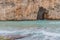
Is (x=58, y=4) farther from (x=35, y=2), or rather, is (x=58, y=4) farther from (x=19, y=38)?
(x=19, y=38)

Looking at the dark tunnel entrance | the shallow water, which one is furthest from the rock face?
the shallow water

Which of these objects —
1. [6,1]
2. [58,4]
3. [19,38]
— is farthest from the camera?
[58,4]

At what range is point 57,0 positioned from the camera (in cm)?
423

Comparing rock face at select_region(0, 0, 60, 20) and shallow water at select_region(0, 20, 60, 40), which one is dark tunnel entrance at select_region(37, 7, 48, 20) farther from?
shallow water at select_region(0, 20, 60, 40)

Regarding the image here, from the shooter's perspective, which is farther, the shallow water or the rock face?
the rock face

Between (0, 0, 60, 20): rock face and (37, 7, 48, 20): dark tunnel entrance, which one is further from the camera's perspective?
(37, 7, 48, 20): dark tunnel entrance

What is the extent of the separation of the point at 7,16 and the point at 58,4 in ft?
4.67

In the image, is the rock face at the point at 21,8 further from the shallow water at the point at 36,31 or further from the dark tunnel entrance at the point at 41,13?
the shallow water at the point at 36,31

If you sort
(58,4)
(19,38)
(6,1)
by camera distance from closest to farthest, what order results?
(19,38) < (6,1) < (58,4)

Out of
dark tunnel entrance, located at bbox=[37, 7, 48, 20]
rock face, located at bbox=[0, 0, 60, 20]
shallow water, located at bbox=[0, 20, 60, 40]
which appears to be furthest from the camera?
dark tunnel entrance, located at bbox=[37, 7, 48, 20]

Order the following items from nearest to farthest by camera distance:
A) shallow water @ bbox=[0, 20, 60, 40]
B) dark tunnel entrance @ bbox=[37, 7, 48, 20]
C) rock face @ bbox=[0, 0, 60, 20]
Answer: shallow water @ bbox=[0, 20, 60, 40]
rock face @ bbox=[0, 0, 60, 20]
dark tunnel entrance @ bbox=[37, 7, 48, 20]

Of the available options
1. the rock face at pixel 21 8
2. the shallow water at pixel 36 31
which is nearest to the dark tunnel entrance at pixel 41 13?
the rock face at pixel 21 8

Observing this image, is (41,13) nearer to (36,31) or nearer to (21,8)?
(21,8)

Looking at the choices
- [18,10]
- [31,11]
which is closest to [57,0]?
[31,11]
